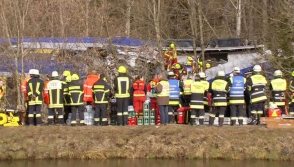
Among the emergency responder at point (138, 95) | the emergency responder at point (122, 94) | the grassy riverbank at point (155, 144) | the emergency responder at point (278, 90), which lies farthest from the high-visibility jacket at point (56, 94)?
the emergency responder at point (278, 90)

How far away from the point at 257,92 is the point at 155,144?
189 inches

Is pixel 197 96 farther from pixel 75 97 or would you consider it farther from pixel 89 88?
pixel 75 97

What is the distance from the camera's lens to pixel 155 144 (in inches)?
649

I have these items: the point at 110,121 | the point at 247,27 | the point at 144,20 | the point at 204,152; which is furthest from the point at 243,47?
the point at 204,152

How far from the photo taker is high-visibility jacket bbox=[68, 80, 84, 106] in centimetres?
1953

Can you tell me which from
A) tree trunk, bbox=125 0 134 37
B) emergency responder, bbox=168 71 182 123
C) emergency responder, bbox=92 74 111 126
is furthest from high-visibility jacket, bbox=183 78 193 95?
tree trunk, bbox=125 0 134 37

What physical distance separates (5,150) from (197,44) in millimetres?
16963

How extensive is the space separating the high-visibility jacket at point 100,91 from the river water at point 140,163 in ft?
12.4

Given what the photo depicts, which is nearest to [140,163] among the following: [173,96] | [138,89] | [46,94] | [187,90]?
[173,96]

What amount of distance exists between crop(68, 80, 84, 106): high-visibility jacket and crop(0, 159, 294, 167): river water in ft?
12.3

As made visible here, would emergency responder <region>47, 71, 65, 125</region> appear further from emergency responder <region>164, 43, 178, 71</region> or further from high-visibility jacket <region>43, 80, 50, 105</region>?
emergency responder <region>164, 43, 178, 71</region>

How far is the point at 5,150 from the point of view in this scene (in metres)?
16.6

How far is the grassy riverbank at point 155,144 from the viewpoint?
52.9ft

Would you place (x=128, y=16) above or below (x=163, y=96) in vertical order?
above
